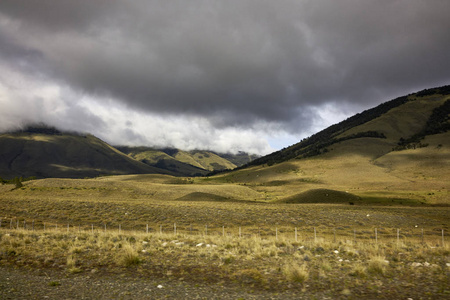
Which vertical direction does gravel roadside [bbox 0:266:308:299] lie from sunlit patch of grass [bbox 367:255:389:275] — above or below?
above

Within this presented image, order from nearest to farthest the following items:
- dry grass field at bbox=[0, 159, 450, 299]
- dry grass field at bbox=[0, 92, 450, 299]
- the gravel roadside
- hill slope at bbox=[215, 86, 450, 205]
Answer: the gravel roadside, dry grass field at bbox=[0, 159, 450, 299], dry grass field at bbox=[0, 92, 450, 299], hill slope at bbox=[215, 86, 450, 205]

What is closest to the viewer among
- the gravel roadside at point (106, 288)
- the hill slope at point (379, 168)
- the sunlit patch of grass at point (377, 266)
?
the gravel roadside at point (106, 288)

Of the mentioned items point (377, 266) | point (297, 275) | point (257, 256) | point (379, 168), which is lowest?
point (257, 256)

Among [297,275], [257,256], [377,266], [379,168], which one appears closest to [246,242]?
[257,256]

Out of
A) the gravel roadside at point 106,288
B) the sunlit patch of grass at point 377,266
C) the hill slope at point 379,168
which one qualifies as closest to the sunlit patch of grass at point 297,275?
the gravel roadside at point 106,288

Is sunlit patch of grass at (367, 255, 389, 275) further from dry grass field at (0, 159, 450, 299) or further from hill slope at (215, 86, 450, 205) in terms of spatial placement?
hill slope at (215, 86, 450, 205)

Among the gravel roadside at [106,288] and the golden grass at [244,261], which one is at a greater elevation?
the gravel roadside at [106,288]

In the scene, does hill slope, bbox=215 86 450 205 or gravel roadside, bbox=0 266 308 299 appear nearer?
gravel roadside, bbox=0 266 308 299

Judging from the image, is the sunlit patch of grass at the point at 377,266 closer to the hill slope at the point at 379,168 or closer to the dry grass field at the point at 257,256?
the dry grass field at the point at 257,256

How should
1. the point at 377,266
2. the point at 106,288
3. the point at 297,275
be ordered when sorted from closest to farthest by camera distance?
1. the point at 106,288
2. the point at 297,275
3. the point at 377,266

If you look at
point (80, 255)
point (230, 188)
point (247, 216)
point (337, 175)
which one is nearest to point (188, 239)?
point (80, 255)

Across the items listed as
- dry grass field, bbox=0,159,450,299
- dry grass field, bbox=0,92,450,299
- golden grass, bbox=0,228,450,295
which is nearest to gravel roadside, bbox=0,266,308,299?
dry grass field, bbox=0,92,450,299

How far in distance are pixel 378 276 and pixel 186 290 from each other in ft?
27.4

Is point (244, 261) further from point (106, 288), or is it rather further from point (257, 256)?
point (106, 288)
